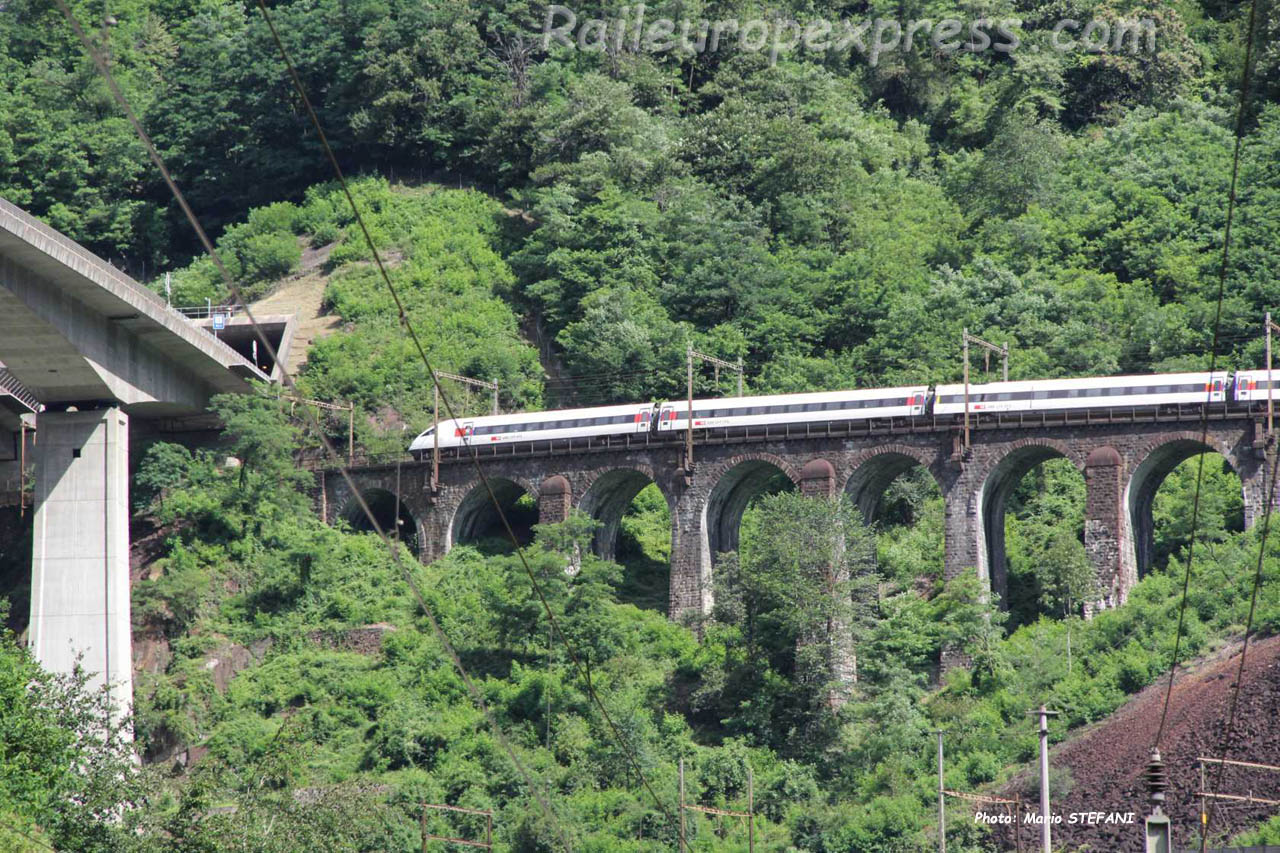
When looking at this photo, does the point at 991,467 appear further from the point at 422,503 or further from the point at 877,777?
the point at 422,503

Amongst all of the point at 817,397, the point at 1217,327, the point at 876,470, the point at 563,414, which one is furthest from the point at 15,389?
the point at 1217,327

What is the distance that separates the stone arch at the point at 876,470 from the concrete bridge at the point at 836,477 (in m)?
0.05

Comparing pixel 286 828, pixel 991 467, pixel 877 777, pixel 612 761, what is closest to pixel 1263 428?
pixel 991 467

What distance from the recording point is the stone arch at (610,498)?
83062mm

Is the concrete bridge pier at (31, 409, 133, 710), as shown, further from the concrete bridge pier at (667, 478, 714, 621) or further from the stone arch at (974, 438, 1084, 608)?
the stone arch at (974, 438, 1084, 608)

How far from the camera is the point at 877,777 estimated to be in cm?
6744

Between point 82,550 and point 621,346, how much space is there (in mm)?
29782

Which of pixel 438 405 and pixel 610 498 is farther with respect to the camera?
pixel 438 405

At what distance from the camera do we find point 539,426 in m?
85.2

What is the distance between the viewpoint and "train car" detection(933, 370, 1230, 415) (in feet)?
244

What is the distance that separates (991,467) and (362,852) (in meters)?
26.7

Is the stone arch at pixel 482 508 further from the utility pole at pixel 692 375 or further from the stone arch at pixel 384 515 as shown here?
the utility pole at pixel 692 375

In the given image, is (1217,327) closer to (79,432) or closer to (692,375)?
(79,432)

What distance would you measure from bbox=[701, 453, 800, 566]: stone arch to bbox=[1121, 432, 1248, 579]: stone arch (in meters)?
11.8
